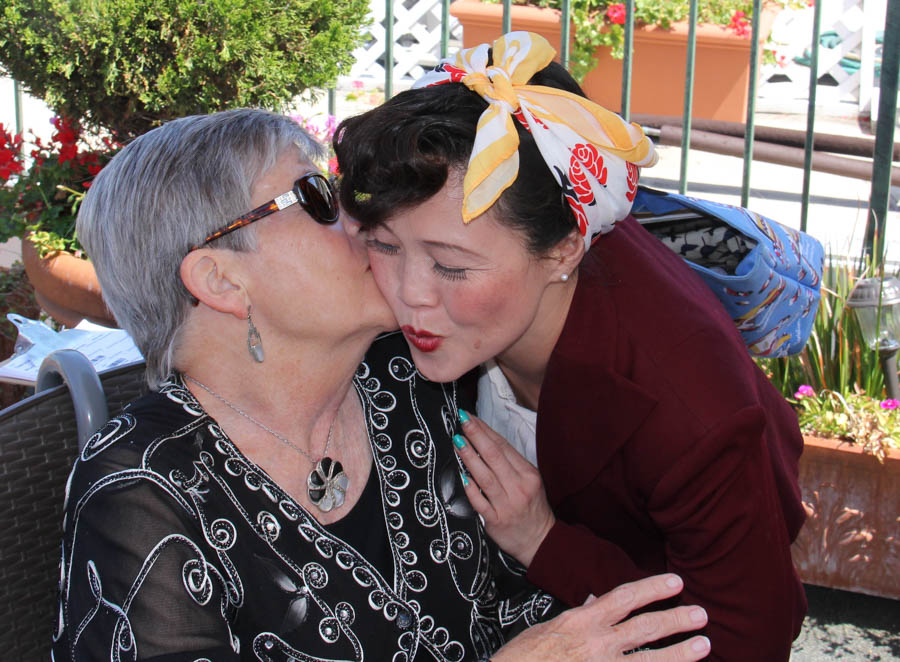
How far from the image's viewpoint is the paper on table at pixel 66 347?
2.53 meters

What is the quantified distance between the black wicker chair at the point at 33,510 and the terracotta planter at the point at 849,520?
260cm

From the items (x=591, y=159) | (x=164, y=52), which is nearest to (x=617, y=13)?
(x=164, y=52)

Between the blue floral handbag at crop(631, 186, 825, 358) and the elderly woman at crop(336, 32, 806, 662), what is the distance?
0.52ft

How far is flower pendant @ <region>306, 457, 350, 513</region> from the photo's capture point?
2000 millimetres

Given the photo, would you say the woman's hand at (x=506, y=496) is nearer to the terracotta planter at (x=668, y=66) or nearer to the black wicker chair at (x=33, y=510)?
the black wicker chair at (x=33, y=510)

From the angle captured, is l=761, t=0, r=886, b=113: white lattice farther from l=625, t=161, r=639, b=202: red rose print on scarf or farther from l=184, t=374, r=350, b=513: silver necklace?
l=184, t=374, r=350, b=513: silver necklace

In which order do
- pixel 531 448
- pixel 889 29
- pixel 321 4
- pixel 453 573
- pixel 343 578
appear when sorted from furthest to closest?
pixel 321 4
pixel 889 29
pixel 531 448
pixel 453 573
pixel 343 578

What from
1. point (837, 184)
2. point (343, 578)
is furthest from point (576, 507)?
point (837, 184)

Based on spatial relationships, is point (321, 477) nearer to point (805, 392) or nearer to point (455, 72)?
point (455, 72)

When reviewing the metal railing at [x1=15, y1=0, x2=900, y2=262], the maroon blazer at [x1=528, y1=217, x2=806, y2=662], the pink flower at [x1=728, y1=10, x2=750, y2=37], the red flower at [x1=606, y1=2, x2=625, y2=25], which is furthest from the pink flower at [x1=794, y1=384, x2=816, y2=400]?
the pink flower at [x1=728, y1=10, x2=750, y2=37]

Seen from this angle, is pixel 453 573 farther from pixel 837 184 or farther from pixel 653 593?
pixel 837 184

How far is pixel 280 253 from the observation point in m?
1.96

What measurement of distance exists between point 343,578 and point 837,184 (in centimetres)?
599

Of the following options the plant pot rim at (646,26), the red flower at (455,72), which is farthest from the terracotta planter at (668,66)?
the red flower at (455,72)
